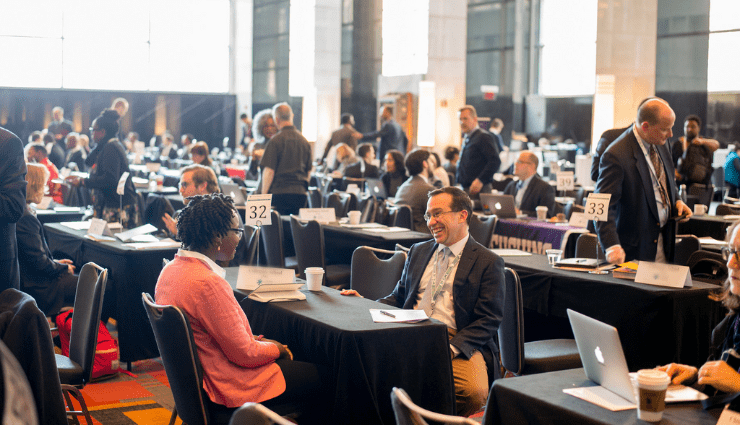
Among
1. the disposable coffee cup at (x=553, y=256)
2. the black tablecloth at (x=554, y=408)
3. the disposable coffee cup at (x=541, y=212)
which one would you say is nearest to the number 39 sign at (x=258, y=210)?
the disposable coffee cup at (x=553, y=256)

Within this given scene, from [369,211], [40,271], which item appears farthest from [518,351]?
[369,211]

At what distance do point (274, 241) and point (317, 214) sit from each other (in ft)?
1.28

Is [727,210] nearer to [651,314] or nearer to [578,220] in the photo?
[578,220]

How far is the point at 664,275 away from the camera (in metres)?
3.70

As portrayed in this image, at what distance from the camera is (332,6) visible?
61.5ft

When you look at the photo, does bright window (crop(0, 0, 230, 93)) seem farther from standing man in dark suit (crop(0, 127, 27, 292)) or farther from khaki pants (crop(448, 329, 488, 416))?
khaki pants (crop(448, 329, 488, 416))

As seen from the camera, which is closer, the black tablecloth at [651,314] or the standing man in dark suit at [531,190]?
the black tablecloth at [651,314]

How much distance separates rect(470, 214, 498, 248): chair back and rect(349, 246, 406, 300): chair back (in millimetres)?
1884

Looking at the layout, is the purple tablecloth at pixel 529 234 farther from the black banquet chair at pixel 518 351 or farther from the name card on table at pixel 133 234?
the name card on table at pixel 133 234

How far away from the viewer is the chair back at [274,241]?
19.7 ft

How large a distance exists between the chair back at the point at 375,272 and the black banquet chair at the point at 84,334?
4.27 feet

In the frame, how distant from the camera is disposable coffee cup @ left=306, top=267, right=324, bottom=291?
140 inches

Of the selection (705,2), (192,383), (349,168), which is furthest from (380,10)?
(192,383)

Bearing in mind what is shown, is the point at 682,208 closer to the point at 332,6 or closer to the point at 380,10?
the point at 380,10
